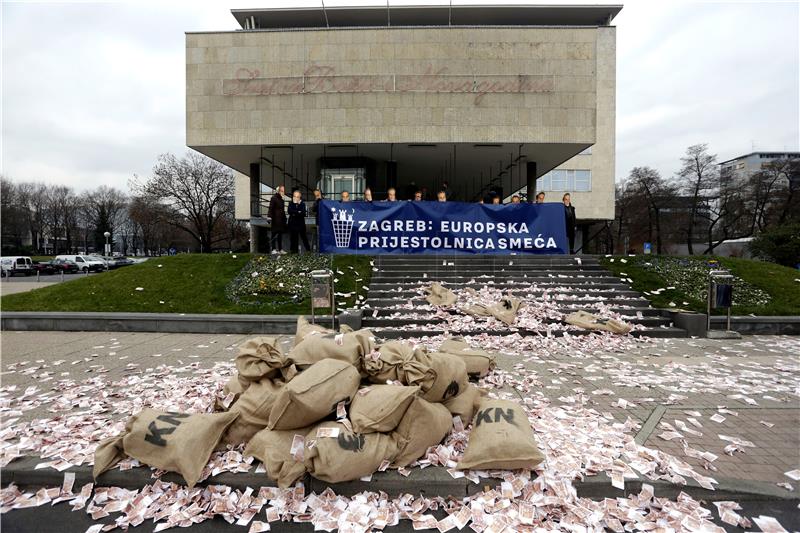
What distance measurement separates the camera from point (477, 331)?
8547 millimetres

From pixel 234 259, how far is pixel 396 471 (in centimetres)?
1092

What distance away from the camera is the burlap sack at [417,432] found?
10.6ft

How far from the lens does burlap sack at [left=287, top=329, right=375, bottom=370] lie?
3.77 meters

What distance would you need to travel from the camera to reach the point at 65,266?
39.3m

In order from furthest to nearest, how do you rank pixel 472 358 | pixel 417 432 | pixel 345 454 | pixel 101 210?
pixel 101 210 → pixel 472 358 → pixel 417 432 → pixel 345 454

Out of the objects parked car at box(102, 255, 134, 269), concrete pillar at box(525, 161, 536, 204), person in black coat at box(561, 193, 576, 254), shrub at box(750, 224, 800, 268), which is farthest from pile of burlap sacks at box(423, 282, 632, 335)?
parked car at box(102, 255, 134, 269)

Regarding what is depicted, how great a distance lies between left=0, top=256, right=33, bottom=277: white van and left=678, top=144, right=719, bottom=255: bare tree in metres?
59.9

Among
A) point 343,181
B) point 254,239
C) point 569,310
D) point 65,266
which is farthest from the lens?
point 65,266

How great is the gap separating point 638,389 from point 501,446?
3.06 meters

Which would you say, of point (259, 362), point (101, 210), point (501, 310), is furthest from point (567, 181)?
point (101, 210)

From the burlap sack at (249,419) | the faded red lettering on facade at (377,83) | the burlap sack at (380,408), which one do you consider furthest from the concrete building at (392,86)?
the burlap sack at (380,408)

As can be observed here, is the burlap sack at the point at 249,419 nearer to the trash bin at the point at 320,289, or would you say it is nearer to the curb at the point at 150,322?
the trash bin at the point at 320,289

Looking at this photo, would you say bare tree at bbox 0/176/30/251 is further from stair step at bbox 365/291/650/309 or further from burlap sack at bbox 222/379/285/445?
burlap sack at bbox 222/379/285/445

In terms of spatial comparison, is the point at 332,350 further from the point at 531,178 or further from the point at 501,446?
the point at 531,178
